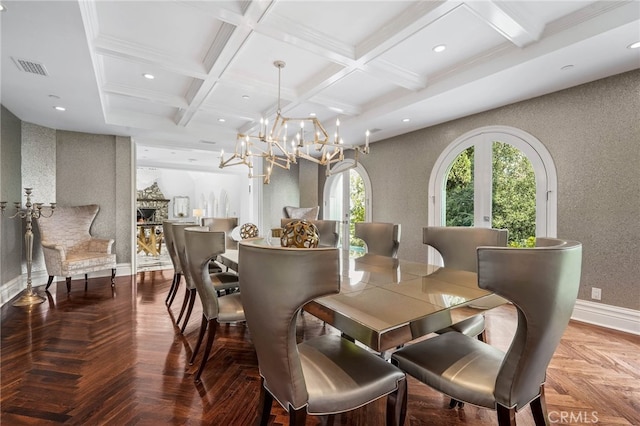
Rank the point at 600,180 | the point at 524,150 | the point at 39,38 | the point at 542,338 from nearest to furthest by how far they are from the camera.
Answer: the point at 542,338 → the point at 39,38 → the point at 600,180 → the point at 524,150

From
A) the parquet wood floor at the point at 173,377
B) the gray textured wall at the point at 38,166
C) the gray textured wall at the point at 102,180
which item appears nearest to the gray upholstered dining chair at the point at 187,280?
the parquet wood floor at the point at 173,377

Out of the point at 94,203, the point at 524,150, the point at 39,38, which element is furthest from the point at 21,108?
the point at 524,150

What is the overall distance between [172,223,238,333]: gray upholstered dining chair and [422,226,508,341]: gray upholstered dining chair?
6.25 feet

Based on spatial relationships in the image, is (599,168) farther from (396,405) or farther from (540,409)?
(396,405)

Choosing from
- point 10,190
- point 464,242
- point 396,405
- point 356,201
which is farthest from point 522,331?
point 10,190

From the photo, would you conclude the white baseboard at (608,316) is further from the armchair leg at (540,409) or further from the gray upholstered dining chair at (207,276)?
the gray upholstered dining chair at (207,276)

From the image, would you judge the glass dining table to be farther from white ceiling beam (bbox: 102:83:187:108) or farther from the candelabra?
the candelabra

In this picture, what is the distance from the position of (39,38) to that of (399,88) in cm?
346

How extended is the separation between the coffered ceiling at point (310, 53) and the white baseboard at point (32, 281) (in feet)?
7.30

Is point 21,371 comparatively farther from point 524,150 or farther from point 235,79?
point 524,150

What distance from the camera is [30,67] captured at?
2.62 metres

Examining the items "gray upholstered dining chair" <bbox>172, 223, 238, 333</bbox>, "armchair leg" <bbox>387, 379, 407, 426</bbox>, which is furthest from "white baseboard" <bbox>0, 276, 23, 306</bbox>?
"armchair leg" <bbox>387, 379, 407, 426</bbox>

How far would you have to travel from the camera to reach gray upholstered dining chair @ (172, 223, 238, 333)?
236 centimetres

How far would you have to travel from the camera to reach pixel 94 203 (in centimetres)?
490
